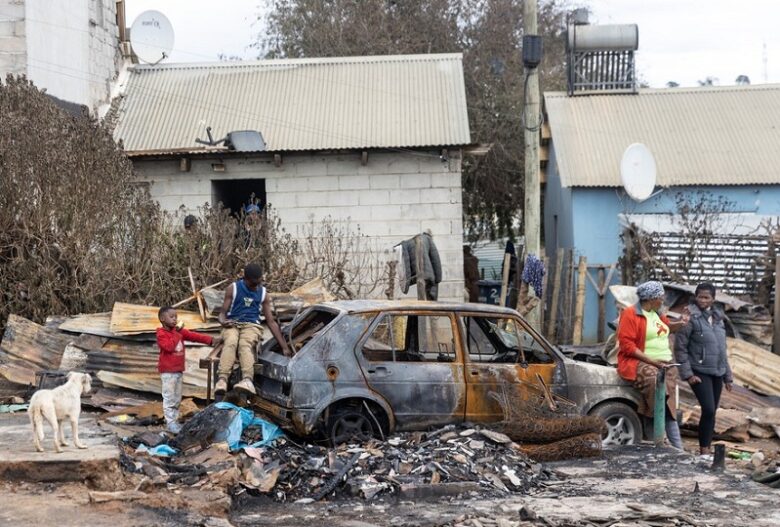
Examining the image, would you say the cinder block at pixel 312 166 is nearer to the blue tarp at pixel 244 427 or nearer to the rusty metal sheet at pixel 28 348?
the rusty metal sheet at pixel 28 348

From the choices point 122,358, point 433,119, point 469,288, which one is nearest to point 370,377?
point 122,358

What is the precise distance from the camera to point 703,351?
1008 centimetres

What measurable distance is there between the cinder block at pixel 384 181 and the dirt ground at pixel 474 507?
32.7 feet

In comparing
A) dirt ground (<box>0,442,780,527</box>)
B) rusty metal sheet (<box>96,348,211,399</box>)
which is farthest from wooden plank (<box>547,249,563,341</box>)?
dirt ground (<box>0,442,780,527</box>)

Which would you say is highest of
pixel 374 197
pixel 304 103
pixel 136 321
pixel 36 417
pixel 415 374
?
pixel 304 103

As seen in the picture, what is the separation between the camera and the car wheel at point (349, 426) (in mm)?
9000

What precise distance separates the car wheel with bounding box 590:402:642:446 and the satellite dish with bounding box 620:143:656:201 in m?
8.81

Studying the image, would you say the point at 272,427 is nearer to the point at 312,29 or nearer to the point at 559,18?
the point at 312,29

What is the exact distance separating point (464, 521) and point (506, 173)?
21.0 metres

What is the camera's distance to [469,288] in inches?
835

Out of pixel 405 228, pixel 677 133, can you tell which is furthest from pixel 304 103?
pixel 677 133

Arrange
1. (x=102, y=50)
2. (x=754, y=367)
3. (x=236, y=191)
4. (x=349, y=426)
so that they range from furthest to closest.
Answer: (x=236, y=191) < (x=102, y=50) < (x=754, y=367) < (x=349, y=426)

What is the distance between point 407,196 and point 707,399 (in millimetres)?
8757

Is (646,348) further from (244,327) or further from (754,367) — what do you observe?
(754,367)
